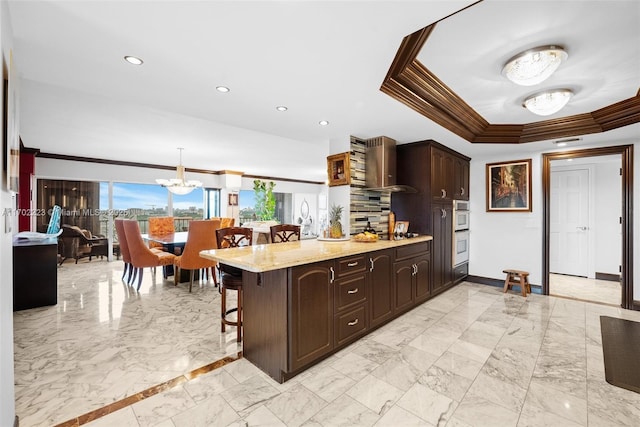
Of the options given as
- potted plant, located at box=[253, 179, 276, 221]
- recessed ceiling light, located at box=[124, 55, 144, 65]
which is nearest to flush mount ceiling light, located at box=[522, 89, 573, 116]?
recessed ceiling light, located at box=[124, 55, 144, 65]

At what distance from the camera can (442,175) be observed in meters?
4.13

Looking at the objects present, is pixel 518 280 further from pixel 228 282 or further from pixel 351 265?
pixel 228 282

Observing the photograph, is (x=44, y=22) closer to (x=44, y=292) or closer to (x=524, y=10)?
(x=524, y=10)

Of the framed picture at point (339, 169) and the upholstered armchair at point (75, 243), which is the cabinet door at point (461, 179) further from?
the upholstered armchair at point (75, 243)

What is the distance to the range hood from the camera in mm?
3615

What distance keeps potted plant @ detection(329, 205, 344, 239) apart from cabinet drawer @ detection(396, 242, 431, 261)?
0.70 m

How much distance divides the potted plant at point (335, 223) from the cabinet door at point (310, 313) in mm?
1065

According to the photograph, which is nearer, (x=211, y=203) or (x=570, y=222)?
(x=570, y=222)

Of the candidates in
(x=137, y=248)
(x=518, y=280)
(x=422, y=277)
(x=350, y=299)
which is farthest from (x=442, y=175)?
(x=137, y=248)

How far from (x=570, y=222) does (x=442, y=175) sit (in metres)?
3.07

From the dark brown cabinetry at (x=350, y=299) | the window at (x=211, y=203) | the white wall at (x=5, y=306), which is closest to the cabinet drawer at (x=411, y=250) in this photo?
the dark brown cabinetry at (x=350, y=299)

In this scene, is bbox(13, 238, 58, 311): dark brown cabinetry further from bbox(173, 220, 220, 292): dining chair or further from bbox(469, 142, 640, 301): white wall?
bbox(469, 142, 640, 301): white wall

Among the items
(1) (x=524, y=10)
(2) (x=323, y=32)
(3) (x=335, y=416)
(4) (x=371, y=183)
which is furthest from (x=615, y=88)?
(3) (x=335, y=416)

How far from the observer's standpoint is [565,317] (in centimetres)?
333
